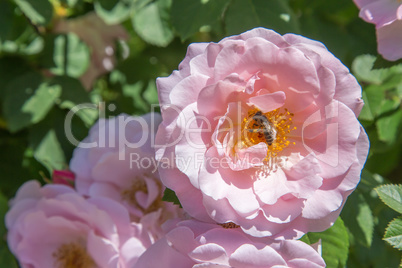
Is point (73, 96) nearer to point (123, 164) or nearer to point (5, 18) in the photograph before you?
point (5, 18)

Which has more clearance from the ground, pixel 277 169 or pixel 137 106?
pixel 277 169

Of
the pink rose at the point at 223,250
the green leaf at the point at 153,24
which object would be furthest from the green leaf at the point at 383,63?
the green leaf at the point at 153,24

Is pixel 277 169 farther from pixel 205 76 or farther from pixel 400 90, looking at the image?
pixel 400 90

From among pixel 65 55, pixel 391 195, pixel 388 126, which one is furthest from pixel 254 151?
pixel 65 55

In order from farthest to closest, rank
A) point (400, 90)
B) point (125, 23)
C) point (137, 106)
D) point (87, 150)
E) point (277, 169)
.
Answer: point (125, 23), point (137, 106), point (400, 90), point (87, 150), point (277, 169)

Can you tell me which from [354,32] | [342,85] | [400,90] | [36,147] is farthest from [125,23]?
[342,85]

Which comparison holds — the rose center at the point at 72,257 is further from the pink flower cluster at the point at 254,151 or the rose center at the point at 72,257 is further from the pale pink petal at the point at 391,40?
the pale pink petal at the point at 391,40

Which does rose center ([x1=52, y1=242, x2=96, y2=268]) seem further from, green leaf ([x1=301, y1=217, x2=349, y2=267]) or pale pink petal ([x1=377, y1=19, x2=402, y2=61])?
pale pink petal ([x1=377, y1=19, x2=402, y2=61])
